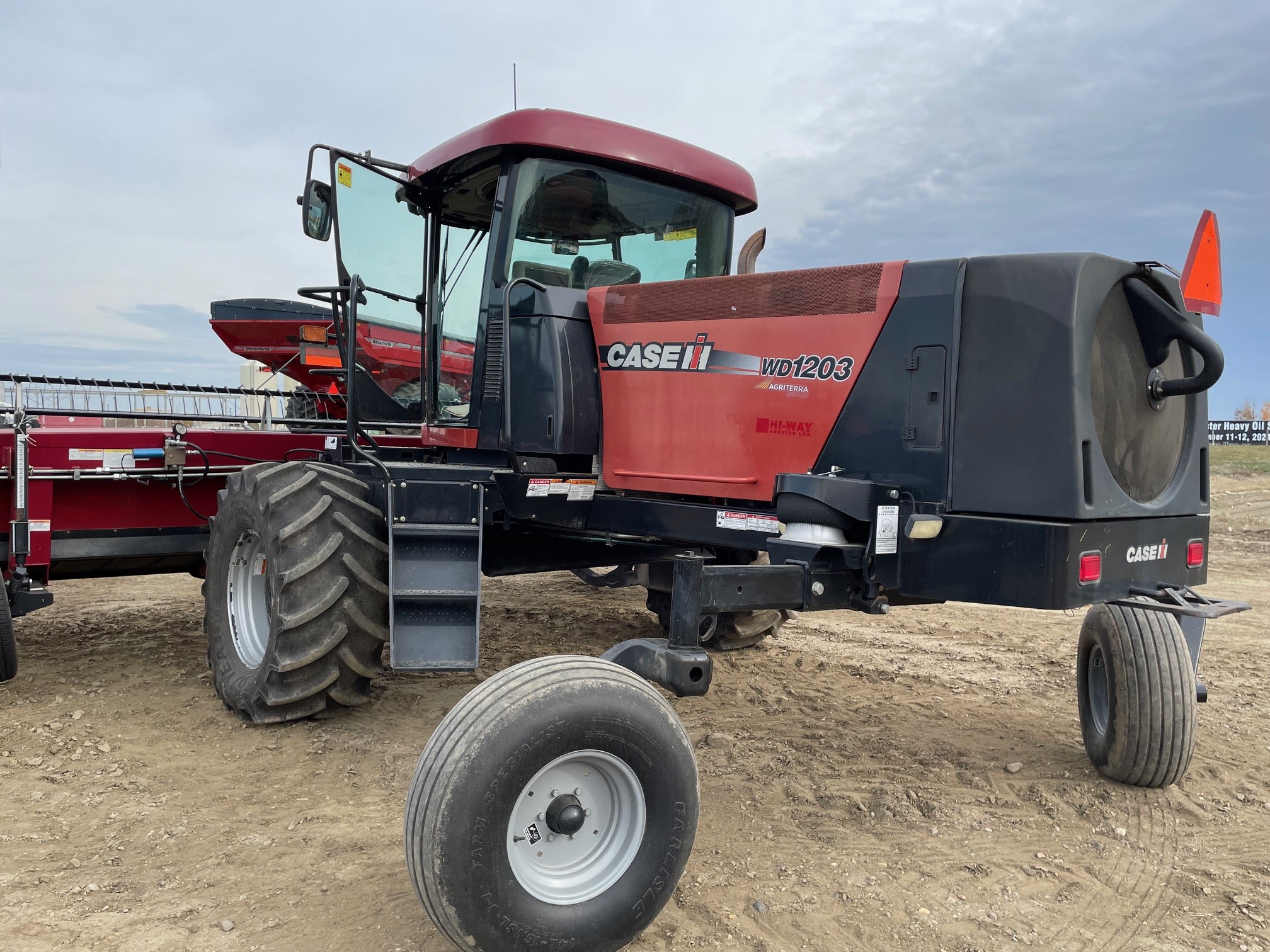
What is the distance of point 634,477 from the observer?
4.00m

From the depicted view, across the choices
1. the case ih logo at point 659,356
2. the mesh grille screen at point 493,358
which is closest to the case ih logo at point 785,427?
the case ih logo at point 659,356

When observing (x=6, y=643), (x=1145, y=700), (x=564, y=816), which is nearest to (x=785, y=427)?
(x=564, y=816)

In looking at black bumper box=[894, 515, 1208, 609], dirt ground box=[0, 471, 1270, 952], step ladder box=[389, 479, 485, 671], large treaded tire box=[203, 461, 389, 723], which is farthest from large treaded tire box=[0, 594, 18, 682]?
black bumper box=[894, 515, 1208, 609]

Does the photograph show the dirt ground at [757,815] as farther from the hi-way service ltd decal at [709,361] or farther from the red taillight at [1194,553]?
the hi-way service ltd decal at [709,361]

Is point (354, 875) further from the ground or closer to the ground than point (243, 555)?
closer to the ground

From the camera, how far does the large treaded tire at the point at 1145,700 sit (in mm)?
3689

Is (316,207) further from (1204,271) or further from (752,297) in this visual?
(1204,271)

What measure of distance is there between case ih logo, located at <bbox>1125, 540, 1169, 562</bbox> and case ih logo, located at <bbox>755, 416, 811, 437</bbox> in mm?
1103

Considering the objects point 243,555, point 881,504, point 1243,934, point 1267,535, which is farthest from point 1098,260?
point 1267,535

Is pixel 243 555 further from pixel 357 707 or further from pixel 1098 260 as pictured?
pixel 1098 260

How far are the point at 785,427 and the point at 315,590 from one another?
2.05 metres

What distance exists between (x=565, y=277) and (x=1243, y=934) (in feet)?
11.5

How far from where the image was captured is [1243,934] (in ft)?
8.95

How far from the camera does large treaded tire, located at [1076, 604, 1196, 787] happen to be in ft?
12.1
